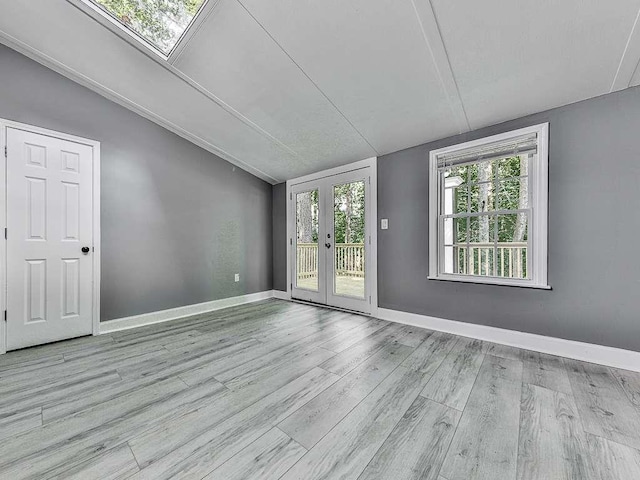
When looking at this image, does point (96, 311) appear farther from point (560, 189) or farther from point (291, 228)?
point (560, 189)

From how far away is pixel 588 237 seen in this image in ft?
7.51

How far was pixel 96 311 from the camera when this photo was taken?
3.01 m

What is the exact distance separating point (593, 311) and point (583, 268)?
0.36 meters

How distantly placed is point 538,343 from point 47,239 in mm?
4801

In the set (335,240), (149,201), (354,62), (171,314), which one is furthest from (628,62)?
(171,314)

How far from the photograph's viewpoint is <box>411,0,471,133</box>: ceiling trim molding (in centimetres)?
175

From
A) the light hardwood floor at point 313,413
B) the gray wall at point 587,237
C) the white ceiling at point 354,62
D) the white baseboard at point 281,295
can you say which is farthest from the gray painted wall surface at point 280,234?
the gray wall at point 587,237

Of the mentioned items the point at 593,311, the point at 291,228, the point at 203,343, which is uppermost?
the point at 291,228

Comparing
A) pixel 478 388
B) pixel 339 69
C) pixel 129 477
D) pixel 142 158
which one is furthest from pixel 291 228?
pixel 129 477

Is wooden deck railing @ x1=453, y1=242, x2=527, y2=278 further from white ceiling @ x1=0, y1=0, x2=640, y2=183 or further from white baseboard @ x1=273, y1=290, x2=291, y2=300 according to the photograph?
white baseboard @ x1=273, y1=290, x2=291, y2=300

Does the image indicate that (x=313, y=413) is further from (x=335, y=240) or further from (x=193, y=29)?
(x=193, y=29)

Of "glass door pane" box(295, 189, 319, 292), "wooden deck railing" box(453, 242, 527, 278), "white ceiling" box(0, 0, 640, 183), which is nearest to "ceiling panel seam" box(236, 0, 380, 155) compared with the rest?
"white ceiling" box(0, 0, 640, 183)

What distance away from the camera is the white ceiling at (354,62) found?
177cm

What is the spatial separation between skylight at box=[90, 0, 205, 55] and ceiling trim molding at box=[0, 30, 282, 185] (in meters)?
0.99
